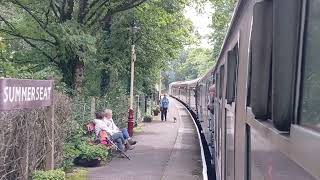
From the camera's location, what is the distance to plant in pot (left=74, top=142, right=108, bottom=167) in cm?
1250

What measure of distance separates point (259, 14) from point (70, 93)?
46.0 ft

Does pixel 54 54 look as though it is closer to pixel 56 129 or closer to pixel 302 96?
pixel 56 129

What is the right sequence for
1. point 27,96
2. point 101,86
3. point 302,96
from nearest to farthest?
1. point 302,96
2. point 27,96
3. point 101,86

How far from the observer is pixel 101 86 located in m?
22.2

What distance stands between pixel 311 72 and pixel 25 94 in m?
5.70

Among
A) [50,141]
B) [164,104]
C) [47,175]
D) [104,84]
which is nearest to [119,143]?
[50,141]

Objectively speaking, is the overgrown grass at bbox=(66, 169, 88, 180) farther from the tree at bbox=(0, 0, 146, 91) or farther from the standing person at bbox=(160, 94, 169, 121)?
the standing person at bbox=(160, 94, 169, 121)

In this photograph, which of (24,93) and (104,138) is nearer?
(24,93)

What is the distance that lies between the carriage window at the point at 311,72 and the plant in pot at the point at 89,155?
36.5ft

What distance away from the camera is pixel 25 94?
6840 millimetres

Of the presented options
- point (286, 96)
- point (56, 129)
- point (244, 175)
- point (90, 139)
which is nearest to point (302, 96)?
point (286, 96)

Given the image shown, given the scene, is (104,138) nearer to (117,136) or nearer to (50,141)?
(117,136)

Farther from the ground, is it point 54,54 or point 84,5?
point 84,5

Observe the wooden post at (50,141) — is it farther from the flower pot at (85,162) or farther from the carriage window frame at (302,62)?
the carriage window frame at (302,62)
